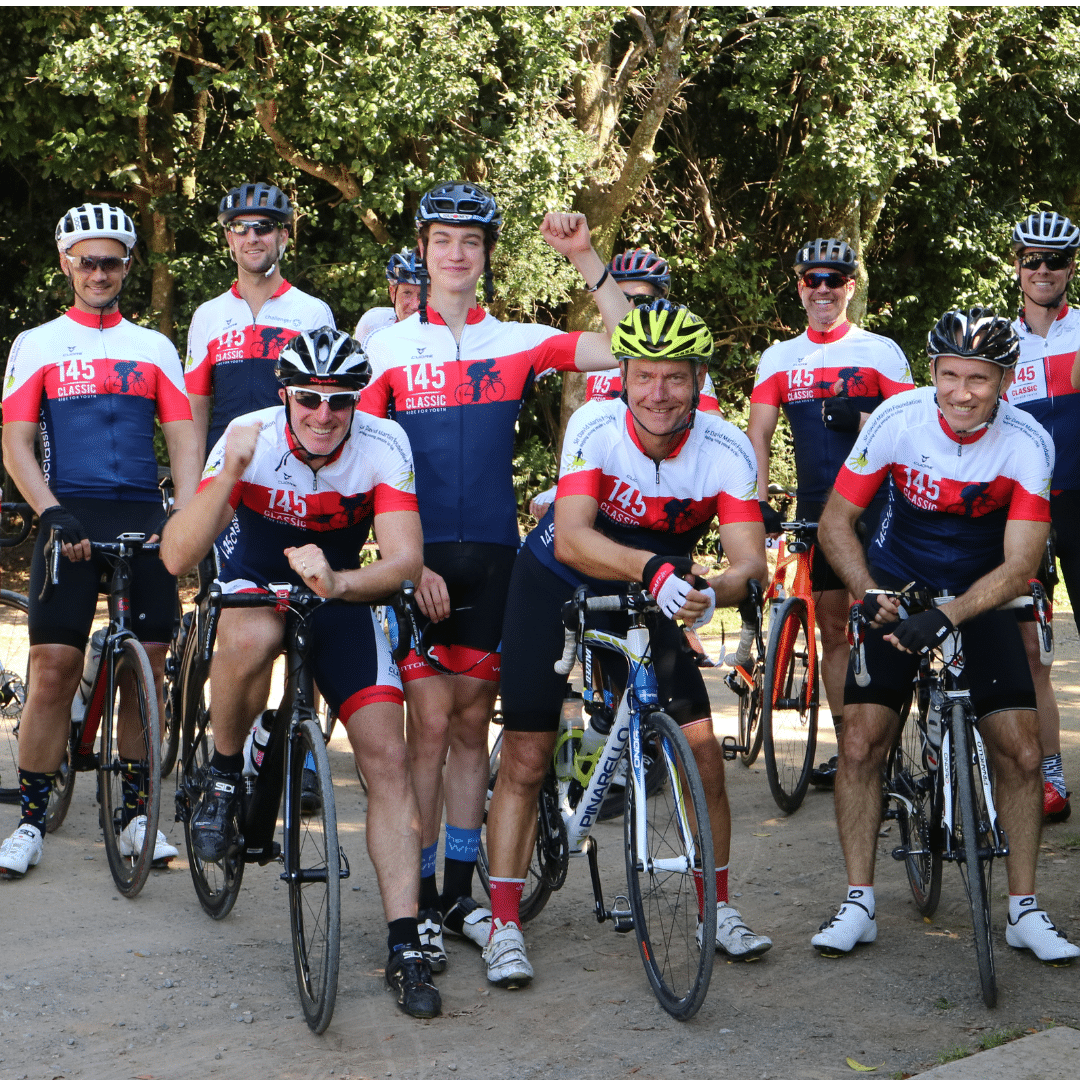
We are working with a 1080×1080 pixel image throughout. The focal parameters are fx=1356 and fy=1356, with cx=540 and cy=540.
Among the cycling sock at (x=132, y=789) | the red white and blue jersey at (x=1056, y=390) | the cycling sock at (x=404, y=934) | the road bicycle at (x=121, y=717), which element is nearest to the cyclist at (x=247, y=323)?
the road bicycle at (x=121, y=717)

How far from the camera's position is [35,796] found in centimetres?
551

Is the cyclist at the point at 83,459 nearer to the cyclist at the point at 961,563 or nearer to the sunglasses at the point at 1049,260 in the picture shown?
the cyclist at the point at 961,563

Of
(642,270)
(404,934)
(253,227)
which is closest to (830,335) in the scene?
(642,270)

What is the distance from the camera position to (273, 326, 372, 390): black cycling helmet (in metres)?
4.22

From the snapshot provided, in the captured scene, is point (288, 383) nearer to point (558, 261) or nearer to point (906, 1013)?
point (906, 1013)

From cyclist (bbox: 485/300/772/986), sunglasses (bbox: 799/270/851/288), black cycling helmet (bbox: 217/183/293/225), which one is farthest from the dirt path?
black cycling helmet (bbox: 217/183/293/225)

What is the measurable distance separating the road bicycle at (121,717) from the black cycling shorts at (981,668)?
8.57 ft

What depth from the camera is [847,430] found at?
20.8 feet

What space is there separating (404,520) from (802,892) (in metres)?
2.24

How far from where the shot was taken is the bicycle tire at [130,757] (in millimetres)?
5027

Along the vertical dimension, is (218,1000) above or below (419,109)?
below

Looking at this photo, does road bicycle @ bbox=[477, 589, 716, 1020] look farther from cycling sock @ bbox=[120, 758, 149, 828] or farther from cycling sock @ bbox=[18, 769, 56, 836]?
cycling sock @ bbox=[18, 769, 56, 836]

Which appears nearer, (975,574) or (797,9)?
(975,574)

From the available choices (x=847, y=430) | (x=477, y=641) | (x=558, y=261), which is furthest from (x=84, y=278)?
(x=558, y=261)
